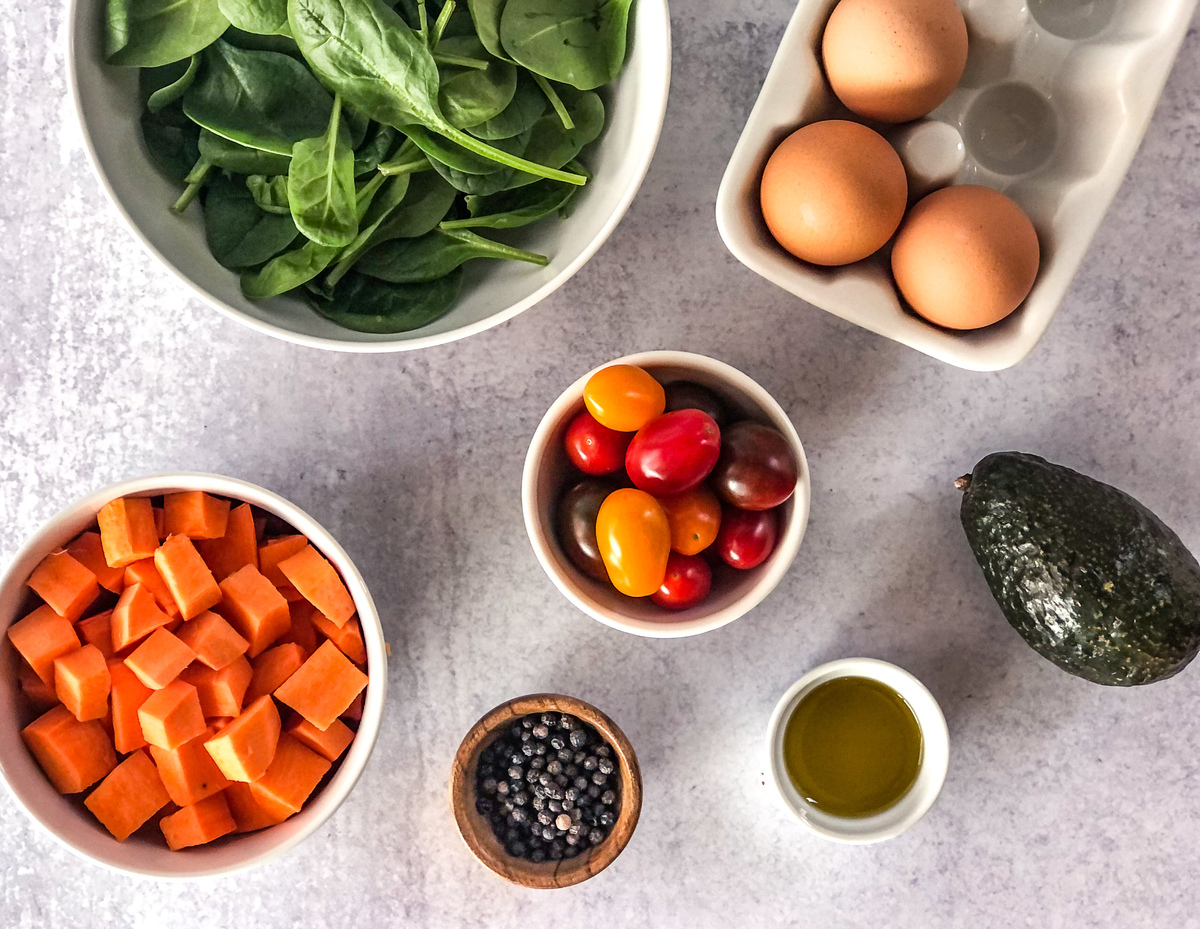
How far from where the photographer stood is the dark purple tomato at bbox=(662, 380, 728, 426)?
89 centimetres

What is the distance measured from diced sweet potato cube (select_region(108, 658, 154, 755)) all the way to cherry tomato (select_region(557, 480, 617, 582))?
0.40m

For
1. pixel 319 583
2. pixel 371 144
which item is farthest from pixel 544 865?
pixel 371 144

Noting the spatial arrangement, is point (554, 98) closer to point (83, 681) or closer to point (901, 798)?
point (83, 681)

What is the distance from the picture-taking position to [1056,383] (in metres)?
1.01

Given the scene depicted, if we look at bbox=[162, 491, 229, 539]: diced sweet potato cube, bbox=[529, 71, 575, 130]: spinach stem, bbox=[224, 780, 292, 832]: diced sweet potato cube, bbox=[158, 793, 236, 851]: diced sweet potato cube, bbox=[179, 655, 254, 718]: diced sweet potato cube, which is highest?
bbox=[529, 71, 575, 130]: spinach stem

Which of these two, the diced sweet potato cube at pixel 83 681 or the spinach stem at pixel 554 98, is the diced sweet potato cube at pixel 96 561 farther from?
the spinach stem at pixel 554 98

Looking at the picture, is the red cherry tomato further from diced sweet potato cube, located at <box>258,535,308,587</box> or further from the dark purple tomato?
diced sweet potato cube, located at <box>258,535,308,587</box>

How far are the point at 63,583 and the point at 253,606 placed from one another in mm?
167

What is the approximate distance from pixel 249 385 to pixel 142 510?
18 cm

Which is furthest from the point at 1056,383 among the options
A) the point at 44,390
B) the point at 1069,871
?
the point at 44,390

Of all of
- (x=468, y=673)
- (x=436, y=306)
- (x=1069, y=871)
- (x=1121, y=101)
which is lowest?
(x=1069, y=871)

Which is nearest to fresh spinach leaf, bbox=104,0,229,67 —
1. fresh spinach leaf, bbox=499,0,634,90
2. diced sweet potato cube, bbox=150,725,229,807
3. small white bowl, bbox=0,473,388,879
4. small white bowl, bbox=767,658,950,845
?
fresh spinach leaf, bbox=499,0,634,90

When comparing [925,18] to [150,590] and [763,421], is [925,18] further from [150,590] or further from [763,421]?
[150,590]

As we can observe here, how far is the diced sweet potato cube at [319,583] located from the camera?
2.87 feet
